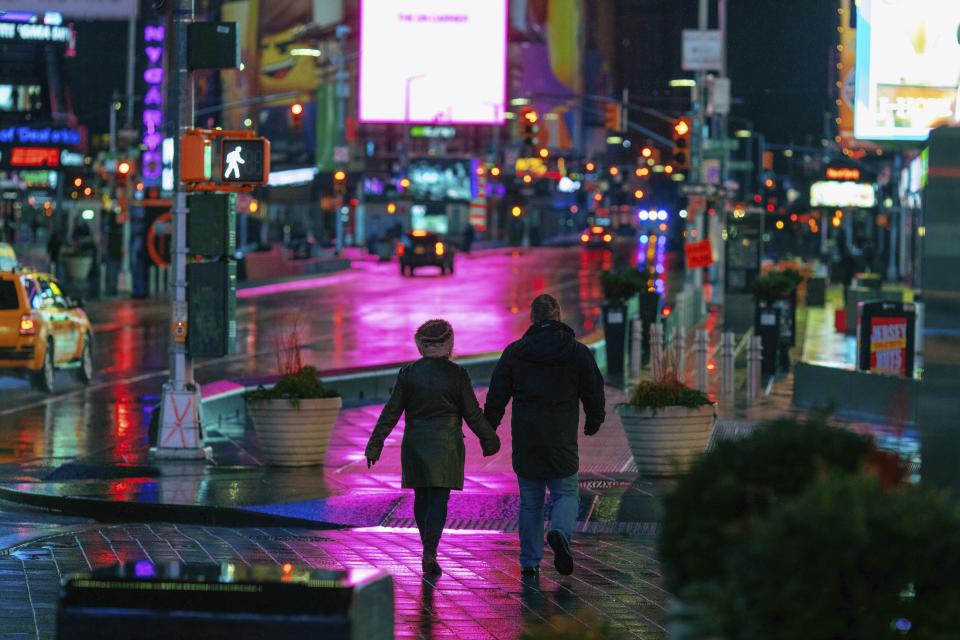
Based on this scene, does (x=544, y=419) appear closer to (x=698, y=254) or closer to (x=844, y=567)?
(x=844, y=567)

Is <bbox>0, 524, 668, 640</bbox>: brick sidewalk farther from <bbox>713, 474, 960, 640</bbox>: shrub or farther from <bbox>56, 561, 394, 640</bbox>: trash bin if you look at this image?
<bbox>713, 474, 960, 640</bbox>: shrub

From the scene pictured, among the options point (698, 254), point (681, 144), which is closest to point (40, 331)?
point (698, 254)

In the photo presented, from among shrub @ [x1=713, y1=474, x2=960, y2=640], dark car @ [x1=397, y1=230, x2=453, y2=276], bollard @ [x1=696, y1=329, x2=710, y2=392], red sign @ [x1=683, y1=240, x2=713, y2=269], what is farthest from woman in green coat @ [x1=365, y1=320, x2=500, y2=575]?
dark car @ [x1=397, y1=230, x2=453, y2=276]

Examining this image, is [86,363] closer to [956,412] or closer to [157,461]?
[157,461]

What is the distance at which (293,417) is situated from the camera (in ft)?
51.4

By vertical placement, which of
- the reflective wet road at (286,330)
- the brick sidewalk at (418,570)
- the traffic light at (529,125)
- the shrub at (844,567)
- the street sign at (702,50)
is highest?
the street sign at (702,50)

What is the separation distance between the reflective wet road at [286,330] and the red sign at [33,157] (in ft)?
29.3

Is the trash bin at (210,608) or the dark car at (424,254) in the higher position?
the trash bin at (210,608)

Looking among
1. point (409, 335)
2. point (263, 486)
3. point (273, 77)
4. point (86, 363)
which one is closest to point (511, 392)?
point (263, 486)

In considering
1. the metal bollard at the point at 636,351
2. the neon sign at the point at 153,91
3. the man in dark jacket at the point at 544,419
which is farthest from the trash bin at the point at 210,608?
the neon sign at the point at 153,91

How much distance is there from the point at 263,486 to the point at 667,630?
21.1 ft

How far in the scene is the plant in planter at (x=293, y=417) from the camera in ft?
51.3

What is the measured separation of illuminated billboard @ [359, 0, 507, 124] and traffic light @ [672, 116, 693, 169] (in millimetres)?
47959

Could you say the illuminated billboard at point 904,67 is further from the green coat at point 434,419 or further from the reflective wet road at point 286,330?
the green coat at point 434,419
